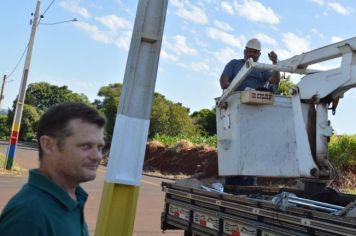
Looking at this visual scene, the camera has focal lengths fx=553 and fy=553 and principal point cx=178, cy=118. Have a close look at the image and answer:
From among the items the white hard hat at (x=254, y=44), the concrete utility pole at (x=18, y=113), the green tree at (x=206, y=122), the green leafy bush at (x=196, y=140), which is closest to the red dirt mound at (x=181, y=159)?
the green leafy bush at (x=196, y=140)

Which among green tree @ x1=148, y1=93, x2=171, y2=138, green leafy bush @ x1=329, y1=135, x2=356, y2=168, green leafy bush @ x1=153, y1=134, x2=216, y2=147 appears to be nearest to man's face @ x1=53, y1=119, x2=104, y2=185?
green leafy bush @ x1=329, y1=135, x2=356, y2=168

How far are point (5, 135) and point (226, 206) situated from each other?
88282mm

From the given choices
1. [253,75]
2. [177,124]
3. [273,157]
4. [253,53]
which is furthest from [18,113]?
[177,124]

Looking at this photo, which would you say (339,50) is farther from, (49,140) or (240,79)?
(49,140)

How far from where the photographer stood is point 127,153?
17.3 feet

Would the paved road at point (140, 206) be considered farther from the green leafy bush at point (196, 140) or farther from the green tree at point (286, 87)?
the green leafy bush at point (196, 140)

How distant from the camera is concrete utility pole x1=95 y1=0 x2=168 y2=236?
5258mm

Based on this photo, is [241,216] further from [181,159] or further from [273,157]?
[181,159]

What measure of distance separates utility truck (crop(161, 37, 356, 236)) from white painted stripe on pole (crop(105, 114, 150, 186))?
0.89m

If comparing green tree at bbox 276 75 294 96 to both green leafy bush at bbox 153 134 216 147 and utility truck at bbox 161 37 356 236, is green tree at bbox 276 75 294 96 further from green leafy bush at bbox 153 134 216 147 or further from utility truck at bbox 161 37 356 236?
green leafy bush at bbox 153 134 216 147

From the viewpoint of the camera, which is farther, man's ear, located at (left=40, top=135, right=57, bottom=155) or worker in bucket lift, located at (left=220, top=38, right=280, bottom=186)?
worker in bucket lift, located at (left=220, top=38, right=280, bottom=186)

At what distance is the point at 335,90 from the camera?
5.80 meters

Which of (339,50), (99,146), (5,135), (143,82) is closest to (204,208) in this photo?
(143,82)

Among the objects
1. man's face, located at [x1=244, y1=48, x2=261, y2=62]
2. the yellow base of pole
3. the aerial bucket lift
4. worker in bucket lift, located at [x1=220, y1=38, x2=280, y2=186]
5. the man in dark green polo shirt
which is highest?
man's face, located at [x1=244, y1=48, x2=261, y2=62]
